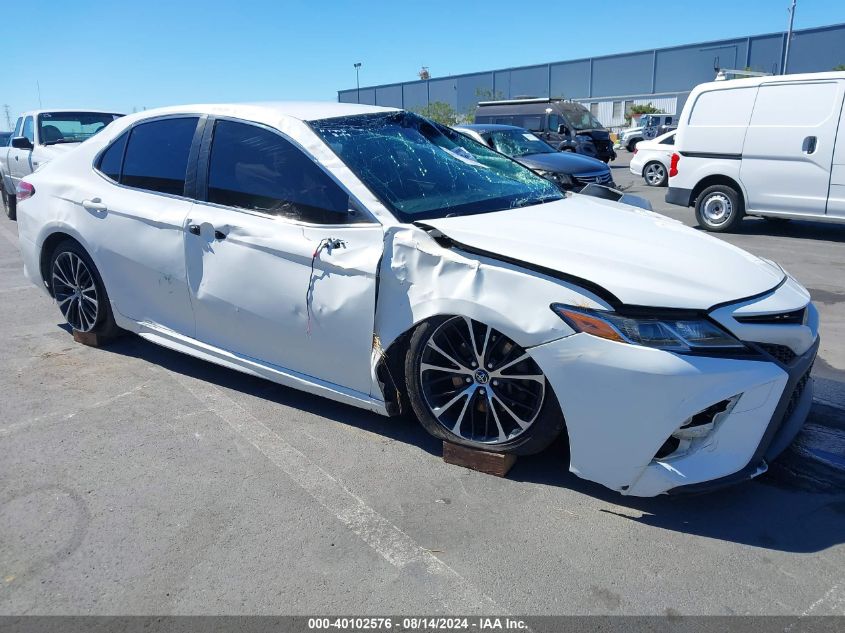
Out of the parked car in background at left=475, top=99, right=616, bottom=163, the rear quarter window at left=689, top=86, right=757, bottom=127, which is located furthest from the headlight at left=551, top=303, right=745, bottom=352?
the parked car in background at left=475, top=99, right=616, bottom=163

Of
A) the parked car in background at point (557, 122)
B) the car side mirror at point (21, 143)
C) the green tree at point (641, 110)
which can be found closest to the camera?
the car side mirror at point (21, 143)

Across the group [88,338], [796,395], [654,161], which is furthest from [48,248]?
[654,161]

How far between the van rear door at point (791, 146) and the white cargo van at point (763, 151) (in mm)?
11

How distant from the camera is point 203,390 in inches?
170

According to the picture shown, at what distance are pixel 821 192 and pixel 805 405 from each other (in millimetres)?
6840

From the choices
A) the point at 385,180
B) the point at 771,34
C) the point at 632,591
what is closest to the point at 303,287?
the point at 385,180

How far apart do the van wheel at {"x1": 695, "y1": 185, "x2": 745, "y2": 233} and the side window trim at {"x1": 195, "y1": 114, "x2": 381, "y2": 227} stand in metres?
7.92

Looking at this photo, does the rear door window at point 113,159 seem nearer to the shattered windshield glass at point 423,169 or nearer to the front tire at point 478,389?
the shattered windshield glass at point 423,169

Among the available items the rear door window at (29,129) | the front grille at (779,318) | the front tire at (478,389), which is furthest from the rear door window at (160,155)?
the rear door window at (29,129)

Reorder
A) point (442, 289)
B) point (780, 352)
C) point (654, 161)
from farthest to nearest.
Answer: point (654, 161) → point (442, 289) → point (780, 352)

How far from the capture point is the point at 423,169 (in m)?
3.80

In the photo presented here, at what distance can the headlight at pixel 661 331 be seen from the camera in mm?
2662

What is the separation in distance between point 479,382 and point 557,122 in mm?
20624

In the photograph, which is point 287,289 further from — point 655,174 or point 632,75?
point 632,75
